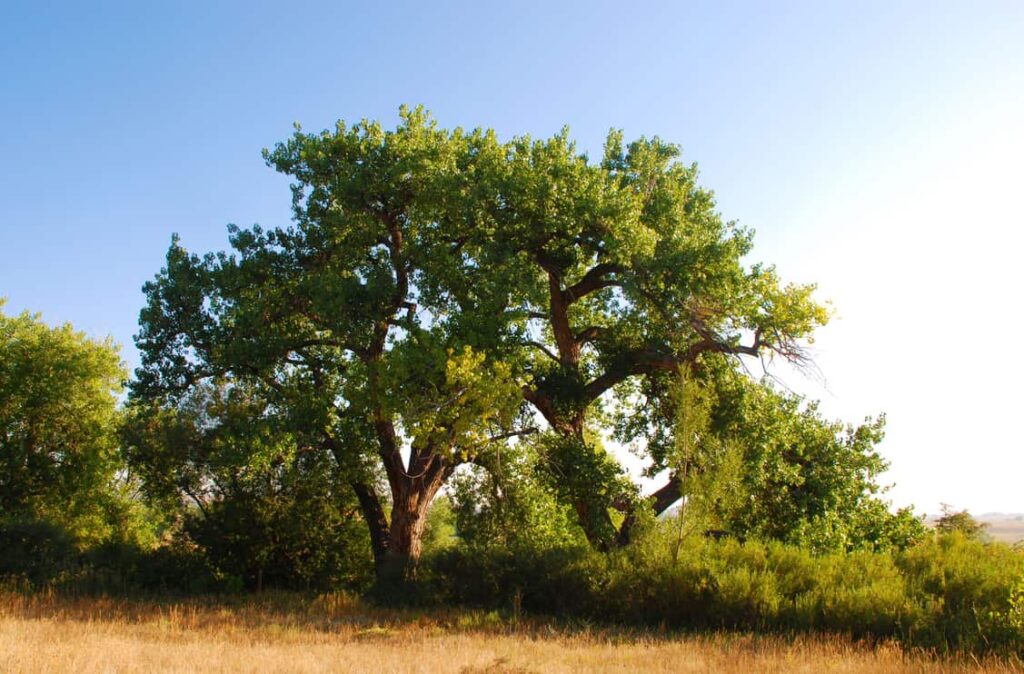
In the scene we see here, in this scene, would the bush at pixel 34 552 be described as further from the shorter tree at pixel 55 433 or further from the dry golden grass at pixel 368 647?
the shorter tree at pixel 55 433

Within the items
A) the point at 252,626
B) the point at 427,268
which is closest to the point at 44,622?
the point at 252,626

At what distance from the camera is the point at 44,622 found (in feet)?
47.4

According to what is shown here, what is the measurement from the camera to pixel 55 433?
31.1 m

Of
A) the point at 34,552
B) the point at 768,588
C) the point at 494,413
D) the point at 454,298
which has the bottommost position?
the point at 768,588

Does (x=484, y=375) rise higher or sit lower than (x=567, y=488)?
higher

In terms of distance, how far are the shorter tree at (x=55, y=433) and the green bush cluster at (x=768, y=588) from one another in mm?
19730

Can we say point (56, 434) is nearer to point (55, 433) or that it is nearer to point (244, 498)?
point (55, 433)

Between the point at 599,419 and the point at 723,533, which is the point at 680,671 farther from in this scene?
the point at 599,419

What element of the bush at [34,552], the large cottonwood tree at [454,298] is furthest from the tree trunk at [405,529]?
the bush at [34,552]

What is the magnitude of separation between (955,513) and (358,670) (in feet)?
127

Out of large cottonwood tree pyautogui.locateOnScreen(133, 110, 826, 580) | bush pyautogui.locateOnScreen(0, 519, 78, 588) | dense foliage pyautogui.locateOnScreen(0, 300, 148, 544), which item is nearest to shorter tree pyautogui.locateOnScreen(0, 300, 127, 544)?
dense foliage pyautogui.locateOnScreen(0, 300, 148, 544)

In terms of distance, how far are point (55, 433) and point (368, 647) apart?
25104 millimetres

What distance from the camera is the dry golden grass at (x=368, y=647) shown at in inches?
424

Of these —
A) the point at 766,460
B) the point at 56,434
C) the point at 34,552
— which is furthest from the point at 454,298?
the point at 56,434
